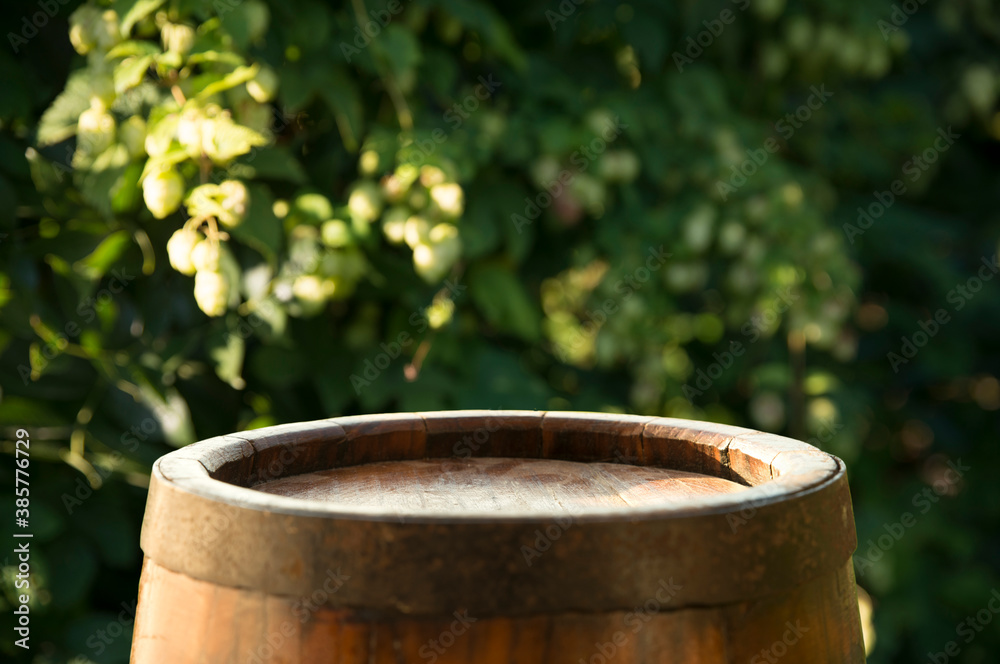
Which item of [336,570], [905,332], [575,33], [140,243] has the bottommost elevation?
[905,332]

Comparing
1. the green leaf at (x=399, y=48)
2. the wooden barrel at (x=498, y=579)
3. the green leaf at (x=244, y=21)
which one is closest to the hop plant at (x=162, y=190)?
the green leaf at (x=244, y=21)

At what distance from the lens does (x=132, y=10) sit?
3.97 ft

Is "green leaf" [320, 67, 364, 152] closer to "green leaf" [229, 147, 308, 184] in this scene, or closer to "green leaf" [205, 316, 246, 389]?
"green leaf" [229, 147, 308, 184]

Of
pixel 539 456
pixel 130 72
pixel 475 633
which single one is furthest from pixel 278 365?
pixel 475 633

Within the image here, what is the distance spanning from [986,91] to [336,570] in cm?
230

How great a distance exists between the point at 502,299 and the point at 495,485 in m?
0.76

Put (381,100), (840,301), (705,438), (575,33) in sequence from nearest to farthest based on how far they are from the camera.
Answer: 1. (705,438)
2. (381,100)
3. (575,33)
4. (840,301)

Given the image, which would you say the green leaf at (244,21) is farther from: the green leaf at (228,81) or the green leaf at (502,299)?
the green leaf at (502,299)

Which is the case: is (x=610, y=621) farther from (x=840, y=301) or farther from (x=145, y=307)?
(x=840, y=301)

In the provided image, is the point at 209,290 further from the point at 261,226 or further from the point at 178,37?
the point at 178,37

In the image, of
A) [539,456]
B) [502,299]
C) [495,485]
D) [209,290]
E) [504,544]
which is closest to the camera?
[504,544]

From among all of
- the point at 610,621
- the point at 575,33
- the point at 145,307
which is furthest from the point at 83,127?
the point at 610,621

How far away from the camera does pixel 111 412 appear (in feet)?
4.71

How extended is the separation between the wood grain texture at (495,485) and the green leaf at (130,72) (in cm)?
70
